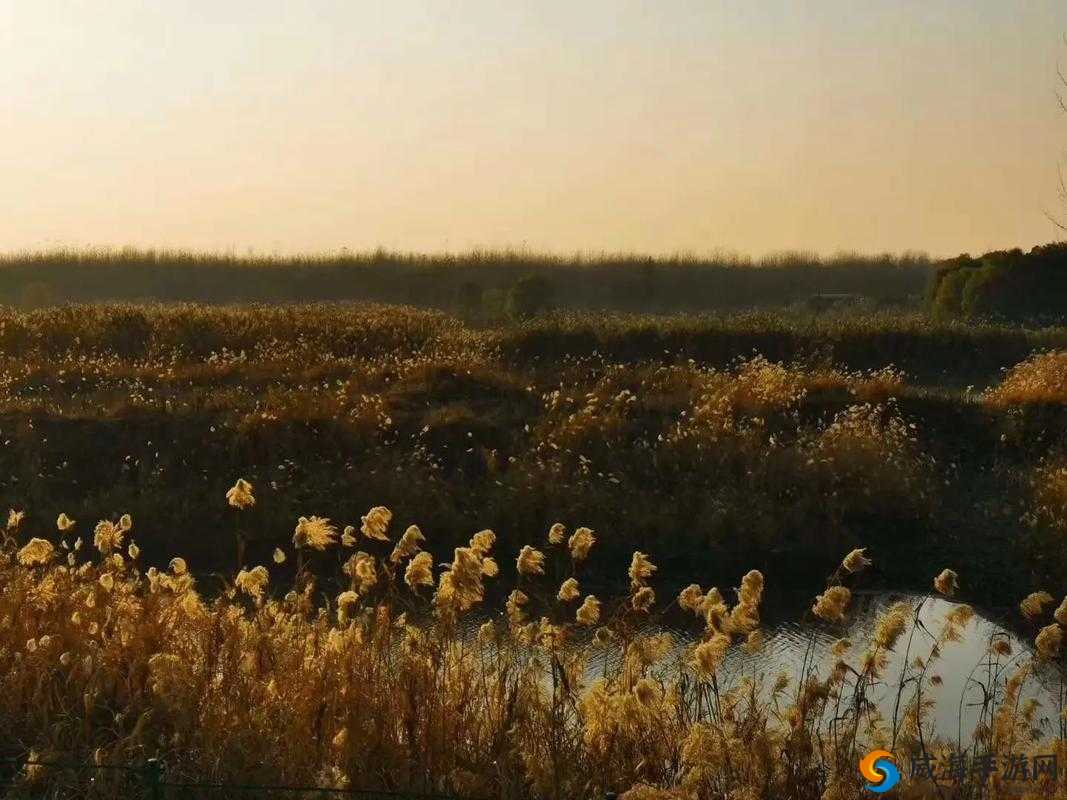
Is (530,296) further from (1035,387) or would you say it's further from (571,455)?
(571,455)

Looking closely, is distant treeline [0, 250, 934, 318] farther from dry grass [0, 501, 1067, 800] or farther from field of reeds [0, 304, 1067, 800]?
dry grass [0, 501, 1067, 800]

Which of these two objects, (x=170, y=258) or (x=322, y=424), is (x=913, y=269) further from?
(x=322, y=424)

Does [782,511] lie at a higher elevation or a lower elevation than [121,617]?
lower

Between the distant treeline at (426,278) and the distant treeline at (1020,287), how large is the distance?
19.5 m

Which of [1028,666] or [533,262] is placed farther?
[533,262]

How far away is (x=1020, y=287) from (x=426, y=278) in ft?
97.0

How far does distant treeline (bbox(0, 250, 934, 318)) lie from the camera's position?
2160 inches

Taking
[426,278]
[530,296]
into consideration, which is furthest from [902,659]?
[426,278]

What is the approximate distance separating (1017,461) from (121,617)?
12.6 m

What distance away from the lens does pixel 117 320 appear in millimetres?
25094

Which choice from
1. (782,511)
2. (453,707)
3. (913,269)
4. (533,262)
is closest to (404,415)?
(782,511)

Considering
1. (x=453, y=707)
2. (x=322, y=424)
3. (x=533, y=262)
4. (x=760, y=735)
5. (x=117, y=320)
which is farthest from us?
(x=533, y=262)

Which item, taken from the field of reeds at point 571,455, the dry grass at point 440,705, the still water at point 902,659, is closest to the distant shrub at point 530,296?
the field of reeds at point 571,455

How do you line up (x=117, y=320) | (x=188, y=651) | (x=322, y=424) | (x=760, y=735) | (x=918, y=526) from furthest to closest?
(x=117, y=320), (x=322, y=424), (x=918, y=526), (x=188, y=651), (x=760, y=735)
